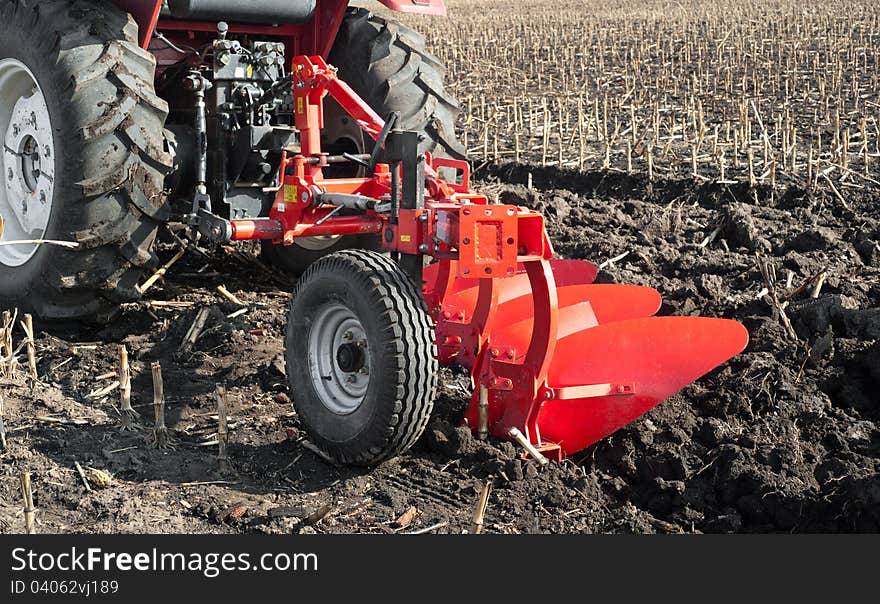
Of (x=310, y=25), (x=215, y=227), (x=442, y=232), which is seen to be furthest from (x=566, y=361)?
(x=310, y=25)

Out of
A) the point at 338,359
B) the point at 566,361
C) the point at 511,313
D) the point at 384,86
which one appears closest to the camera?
the point at 338,359

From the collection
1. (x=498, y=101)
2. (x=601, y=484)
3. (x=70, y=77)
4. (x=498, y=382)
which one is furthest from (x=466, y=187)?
(x=498, y=101)

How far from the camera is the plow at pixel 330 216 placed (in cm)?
407

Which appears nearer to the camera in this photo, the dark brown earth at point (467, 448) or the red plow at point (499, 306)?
the dark brown earth at point (467, 448)

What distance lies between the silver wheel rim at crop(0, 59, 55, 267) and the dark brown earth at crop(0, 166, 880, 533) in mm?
527

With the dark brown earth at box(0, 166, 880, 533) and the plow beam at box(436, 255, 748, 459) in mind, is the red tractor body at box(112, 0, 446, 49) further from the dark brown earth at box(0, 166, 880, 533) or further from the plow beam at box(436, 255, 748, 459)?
the plow beam at box(436, 255, 748, 459)

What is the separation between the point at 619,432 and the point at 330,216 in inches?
58.5

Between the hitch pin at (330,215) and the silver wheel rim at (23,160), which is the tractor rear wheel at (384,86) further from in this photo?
the silver wheel rim at (23,160)

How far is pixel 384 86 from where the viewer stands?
18.8 ft

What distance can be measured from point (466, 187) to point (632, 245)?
2.29 meters

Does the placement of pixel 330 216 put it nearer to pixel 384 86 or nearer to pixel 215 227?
pixel 215 227

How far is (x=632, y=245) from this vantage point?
674cm

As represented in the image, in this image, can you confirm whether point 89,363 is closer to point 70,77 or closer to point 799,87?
point 70,77

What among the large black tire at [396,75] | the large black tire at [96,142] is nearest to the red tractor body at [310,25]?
the large black tire at [396,75]
